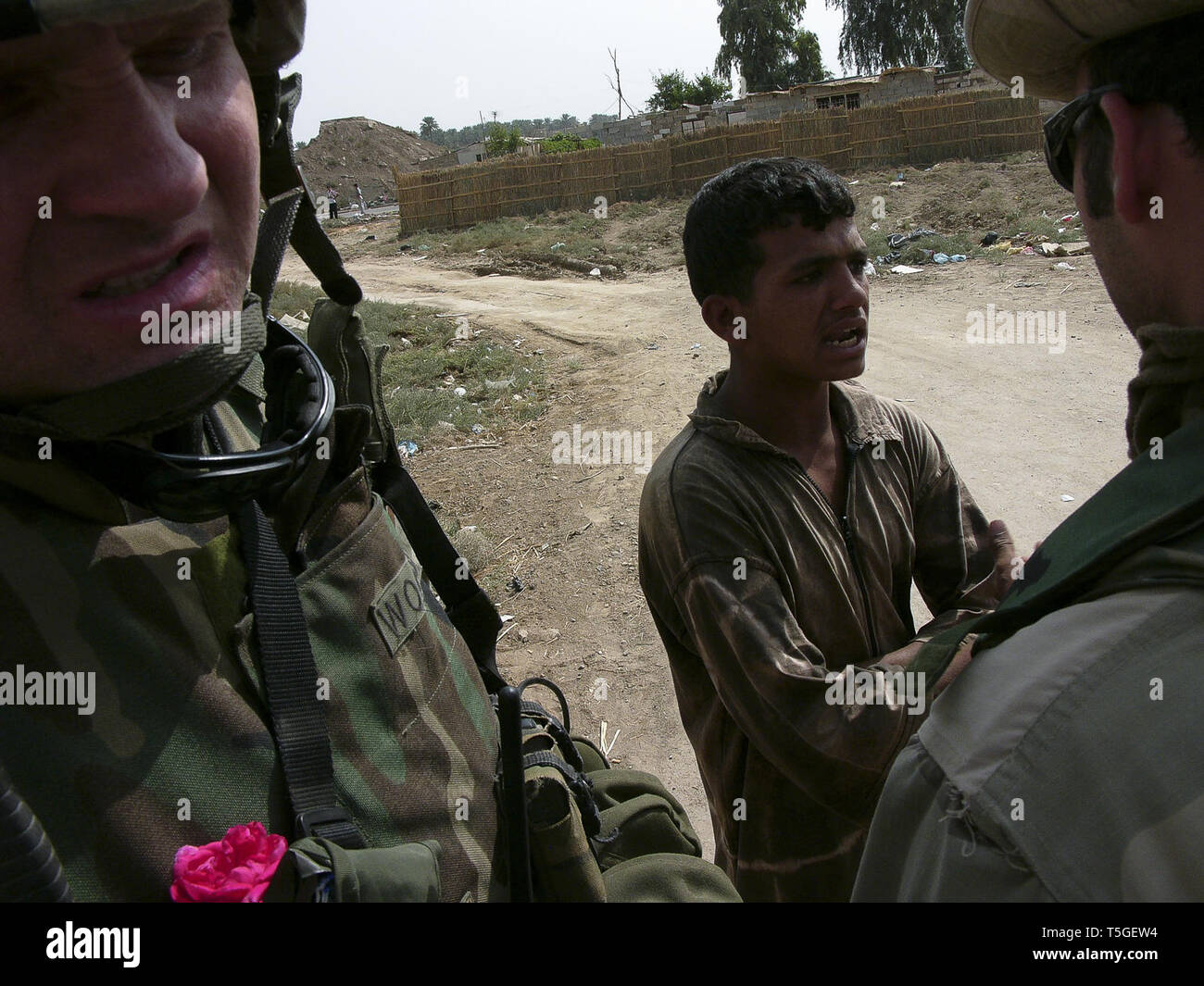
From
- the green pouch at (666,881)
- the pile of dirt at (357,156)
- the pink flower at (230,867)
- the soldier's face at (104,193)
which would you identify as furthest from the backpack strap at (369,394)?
the pile of dirt at (357,156)

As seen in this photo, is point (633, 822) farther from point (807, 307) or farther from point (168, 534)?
point (807, 307)

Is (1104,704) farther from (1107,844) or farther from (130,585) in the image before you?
(130,585)

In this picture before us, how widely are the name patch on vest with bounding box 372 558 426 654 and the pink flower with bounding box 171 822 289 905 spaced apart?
13.7 inches

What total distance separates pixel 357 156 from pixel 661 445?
51.0 metres

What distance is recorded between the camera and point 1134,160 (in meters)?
0.97

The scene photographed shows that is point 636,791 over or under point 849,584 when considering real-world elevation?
under

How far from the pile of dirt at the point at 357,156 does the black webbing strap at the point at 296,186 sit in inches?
1861

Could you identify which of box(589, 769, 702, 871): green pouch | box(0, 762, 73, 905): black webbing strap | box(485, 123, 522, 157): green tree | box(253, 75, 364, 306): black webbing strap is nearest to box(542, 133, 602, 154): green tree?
box(485, 123, 522, 157): green tree

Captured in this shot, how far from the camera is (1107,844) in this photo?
79 centimetres

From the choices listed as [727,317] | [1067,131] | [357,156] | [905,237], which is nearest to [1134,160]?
[1067,131]

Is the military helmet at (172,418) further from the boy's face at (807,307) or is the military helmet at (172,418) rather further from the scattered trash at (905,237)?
the scattered trash at (905,237)

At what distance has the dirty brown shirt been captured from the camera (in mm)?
1712
